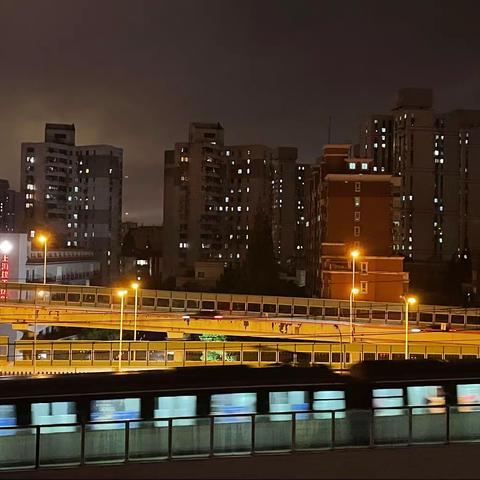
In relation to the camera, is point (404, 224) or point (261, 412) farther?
point (404, 224)

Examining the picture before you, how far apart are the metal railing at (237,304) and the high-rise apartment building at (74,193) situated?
169 feet

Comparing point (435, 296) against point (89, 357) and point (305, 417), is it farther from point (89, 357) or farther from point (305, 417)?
point (305, 417)

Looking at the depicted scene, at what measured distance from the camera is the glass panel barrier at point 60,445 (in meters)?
10.3

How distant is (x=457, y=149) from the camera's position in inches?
3460

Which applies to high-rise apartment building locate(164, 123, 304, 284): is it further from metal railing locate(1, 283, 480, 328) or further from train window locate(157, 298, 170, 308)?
metal railing locate(1, 283, 480, 328)

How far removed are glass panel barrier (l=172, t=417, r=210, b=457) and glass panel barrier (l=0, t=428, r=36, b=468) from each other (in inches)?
88.0

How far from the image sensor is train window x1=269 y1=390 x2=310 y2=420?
478 inches

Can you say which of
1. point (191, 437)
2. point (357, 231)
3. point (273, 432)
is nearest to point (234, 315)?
point (273, 432)

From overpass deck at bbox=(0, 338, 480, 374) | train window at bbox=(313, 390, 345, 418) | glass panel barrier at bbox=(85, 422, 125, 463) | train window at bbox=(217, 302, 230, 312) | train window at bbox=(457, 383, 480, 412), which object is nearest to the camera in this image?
glass panel barrier at bbox=(85, 422, 125, 463)

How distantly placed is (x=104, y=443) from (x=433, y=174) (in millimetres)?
79783

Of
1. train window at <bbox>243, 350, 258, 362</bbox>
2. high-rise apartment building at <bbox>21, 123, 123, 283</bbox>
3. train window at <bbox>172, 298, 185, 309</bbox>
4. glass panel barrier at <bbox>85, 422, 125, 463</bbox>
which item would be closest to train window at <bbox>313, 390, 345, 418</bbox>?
glass panel barrier at <bbox>85, 422, 125, 463</bbox>

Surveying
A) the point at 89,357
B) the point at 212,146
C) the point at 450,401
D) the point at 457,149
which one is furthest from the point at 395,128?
the point at 450,401

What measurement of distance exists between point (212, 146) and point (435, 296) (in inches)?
1380

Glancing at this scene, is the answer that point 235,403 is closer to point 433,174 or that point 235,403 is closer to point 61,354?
point 61,354
